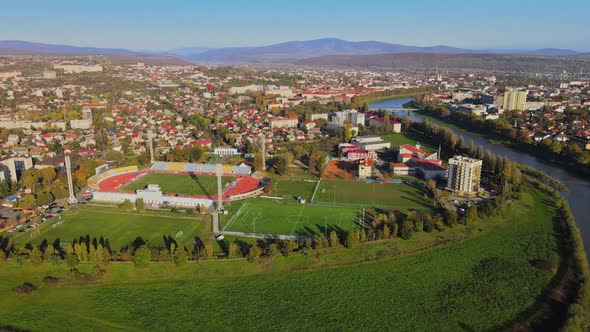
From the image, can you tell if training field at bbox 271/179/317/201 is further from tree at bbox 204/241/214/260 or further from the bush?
the bush

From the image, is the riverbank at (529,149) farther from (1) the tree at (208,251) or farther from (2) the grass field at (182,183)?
(1) the tree at (208,251)

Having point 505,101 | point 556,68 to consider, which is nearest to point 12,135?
point 505,101

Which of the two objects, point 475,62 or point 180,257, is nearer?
point 180,257

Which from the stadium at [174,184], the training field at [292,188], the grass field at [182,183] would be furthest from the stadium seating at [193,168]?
the training field at [292,188]

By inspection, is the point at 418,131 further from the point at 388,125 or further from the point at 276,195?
the point at 276,195

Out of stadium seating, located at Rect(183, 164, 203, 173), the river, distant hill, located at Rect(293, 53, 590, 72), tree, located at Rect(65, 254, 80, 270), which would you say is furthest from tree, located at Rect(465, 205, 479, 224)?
distant hill, located at Rect(293, 53, 590, 72)

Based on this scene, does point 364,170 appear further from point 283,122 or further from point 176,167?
point 283,122

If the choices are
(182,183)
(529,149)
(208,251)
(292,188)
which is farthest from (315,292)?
(529,149)
